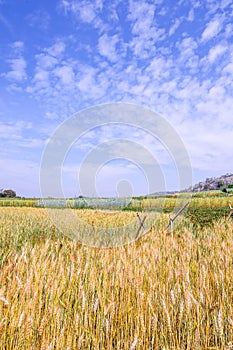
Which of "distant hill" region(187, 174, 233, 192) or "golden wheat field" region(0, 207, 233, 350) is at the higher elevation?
"distant hill" region(187, 174, 233, 192)

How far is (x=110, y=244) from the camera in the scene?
4402 mm

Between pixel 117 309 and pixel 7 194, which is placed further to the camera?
pixel 7 194

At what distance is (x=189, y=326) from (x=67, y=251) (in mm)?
2479

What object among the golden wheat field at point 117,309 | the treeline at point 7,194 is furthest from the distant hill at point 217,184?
the golden wheat field at point 117,309

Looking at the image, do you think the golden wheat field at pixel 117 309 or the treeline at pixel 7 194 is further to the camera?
the treeline at pixel 7 194

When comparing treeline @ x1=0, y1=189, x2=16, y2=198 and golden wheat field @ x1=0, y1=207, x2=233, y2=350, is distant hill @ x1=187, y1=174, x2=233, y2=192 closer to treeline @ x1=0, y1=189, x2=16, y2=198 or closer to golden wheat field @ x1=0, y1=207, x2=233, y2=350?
treeline @ x1=0, y1=189, x2=16, y2=198

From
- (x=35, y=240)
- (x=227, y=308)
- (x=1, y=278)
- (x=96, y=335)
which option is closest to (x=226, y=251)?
(x=227, y=308)

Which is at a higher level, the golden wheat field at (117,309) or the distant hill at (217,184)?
the distant hill at (217,184)

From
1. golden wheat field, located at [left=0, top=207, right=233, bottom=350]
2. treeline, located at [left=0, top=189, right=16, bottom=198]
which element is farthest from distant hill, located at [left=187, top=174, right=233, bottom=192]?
golden wheat field, located at [left=0, top=207, right=233, bottom=350]

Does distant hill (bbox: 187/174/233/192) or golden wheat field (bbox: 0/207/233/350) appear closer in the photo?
golden wheat field (bbox: 0/207/233/350)

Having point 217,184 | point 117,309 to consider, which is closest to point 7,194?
point 217,184

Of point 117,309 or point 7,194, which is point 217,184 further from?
point 117,309

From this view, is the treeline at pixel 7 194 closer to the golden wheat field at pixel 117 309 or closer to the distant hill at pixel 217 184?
the distant hill at pixel 217 184

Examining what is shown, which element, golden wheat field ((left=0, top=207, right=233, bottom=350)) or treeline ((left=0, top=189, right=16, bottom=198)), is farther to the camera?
treeline ((left=0, top=189, right=16, bottom=198))
